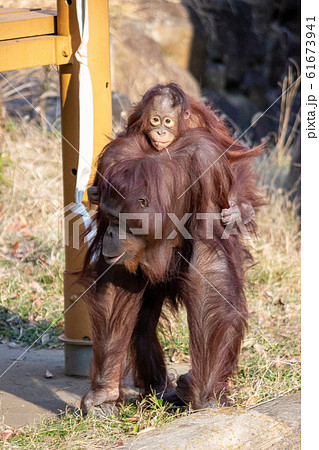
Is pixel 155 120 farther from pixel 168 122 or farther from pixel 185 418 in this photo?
pixel 185 418

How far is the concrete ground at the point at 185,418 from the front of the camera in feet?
6.97

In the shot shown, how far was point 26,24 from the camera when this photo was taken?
120 inches

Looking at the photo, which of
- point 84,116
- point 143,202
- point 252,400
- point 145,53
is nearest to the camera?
point 143,202

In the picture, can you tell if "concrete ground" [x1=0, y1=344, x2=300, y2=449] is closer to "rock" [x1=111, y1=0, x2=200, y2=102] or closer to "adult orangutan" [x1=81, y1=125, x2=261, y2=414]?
"adult orangutan" [x1=81, y1=125, x2=261, y2=414]

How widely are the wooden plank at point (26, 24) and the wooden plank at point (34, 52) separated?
1.9 inches

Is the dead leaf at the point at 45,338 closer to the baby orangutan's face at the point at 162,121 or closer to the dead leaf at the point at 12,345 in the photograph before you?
the dead leaf at the point at 12,345

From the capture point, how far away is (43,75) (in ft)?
24.6

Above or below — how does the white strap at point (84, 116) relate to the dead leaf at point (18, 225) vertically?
above

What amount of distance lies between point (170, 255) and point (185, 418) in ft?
2.10

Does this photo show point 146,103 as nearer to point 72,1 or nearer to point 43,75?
point 72,1

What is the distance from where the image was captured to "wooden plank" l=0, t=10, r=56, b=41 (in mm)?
2975

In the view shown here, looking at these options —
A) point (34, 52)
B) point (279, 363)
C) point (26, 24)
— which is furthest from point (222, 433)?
point (26, 24)

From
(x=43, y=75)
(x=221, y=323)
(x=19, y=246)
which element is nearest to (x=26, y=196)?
(x=19, y=246)

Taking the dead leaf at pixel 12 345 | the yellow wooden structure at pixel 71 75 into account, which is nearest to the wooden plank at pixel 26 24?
the yellow wooden structure at pixel 71 75
